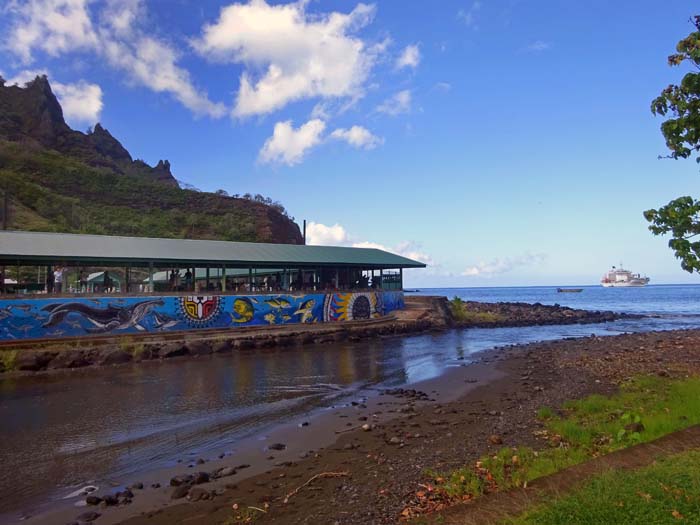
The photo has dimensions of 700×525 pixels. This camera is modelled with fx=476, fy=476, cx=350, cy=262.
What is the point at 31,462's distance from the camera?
10305 millimetres

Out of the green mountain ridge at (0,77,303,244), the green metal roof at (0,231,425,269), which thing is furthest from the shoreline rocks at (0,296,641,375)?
the green mountain ridge at (0,77,303,244)

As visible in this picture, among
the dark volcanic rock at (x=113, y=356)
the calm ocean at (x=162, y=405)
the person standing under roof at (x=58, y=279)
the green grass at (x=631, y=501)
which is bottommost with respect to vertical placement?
the calm ocean at (x=162, y=405)

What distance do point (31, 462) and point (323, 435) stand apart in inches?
251

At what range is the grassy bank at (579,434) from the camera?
6855mm

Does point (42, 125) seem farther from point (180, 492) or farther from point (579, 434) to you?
point (579, 434)

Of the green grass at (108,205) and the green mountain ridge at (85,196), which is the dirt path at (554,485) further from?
the green grass at (108,205)

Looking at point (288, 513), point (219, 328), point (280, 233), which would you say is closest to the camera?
point (288, 513)

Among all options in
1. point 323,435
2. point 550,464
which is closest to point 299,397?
point 323,435

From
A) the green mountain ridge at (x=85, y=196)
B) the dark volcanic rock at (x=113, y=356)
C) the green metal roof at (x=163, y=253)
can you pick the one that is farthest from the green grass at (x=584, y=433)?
the green mountain ridge at (x=85, y=196)

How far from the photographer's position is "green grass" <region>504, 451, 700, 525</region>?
439 centimetres

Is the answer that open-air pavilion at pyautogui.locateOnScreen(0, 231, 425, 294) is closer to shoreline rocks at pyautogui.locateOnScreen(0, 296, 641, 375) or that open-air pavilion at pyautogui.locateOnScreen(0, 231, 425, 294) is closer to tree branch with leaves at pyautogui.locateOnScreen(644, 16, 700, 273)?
shoreline rocks at pyautogui.locateOnScreen(0, 296, 641, 375)

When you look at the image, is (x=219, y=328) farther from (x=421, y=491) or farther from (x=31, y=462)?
(x=421, y=491)

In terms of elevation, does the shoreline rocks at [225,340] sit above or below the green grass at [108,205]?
below

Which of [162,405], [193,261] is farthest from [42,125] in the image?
[162,405]
